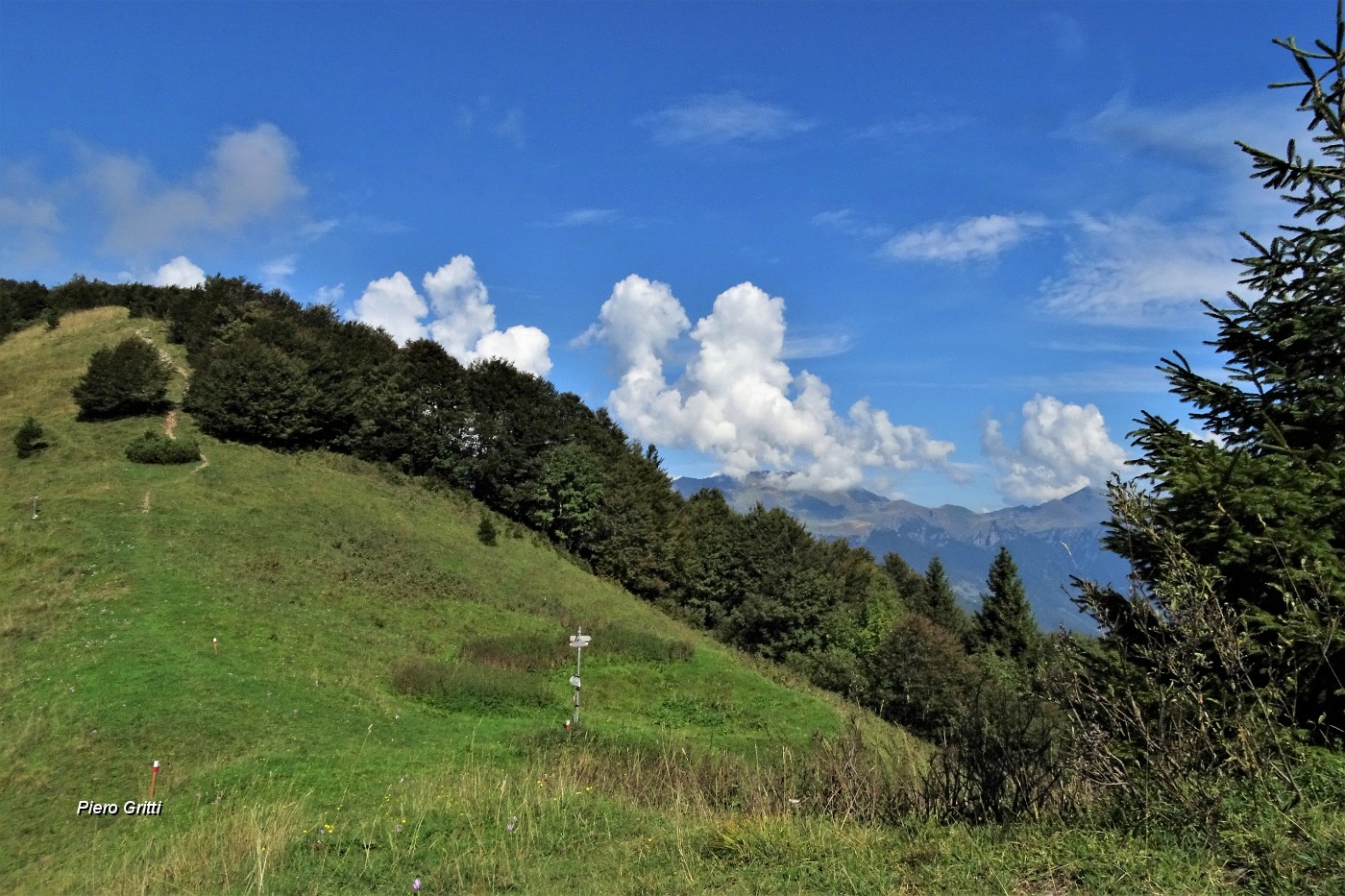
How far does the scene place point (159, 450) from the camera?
31.7 metres

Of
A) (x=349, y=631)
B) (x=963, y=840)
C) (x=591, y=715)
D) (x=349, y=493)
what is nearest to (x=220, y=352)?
(x=349, y=493)

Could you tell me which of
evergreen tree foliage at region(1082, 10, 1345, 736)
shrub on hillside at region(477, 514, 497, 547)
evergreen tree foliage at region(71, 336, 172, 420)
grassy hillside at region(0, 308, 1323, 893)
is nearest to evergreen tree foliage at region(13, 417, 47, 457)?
grassy hillside at region(0, 308, 1323, 893)

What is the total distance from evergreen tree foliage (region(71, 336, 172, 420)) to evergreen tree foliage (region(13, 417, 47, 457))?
3.32m

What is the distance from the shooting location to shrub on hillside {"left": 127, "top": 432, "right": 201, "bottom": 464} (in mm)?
31516

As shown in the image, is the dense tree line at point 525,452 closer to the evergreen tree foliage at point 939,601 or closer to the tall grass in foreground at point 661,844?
the evergreen tree foliage at point 939,601

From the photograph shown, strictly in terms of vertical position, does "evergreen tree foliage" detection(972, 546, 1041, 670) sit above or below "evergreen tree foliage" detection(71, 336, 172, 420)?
below

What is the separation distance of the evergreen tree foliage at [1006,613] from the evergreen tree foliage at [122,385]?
53.4 metres

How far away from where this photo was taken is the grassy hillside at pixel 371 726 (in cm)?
618

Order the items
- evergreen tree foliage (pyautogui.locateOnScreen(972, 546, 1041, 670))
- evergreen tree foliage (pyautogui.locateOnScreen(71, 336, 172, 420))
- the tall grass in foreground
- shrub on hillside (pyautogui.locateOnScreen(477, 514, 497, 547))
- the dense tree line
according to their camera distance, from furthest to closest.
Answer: evergreen tree foliage (pyautogui.locateOnScreen(972, 546, 1041, 670)) → shrub on hillside (pyautogui.locateOnScreen(477, 514, 497, 547)) → the dense tree line → evergreen tree foliage (pyautogui.locateOnScreen(71, 336, 172, 420)) → the tall grass in foreground

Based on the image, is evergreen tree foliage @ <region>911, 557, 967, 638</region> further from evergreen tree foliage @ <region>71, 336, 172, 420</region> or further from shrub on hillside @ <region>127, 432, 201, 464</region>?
evergreen tree foliage @ <region>71, 336, 172, 420</region>

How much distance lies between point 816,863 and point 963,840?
3.89ft

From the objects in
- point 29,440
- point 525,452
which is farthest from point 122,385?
point 525,452

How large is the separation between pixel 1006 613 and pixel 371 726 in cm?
5006

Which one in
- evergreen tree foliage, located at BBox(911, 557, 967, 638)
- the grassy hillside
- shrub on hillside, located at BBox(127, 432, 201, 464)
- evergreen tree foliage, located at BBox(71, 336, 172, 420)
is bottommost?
evergreen tree foliage, located at BBox(911, 557, 967, 638)
